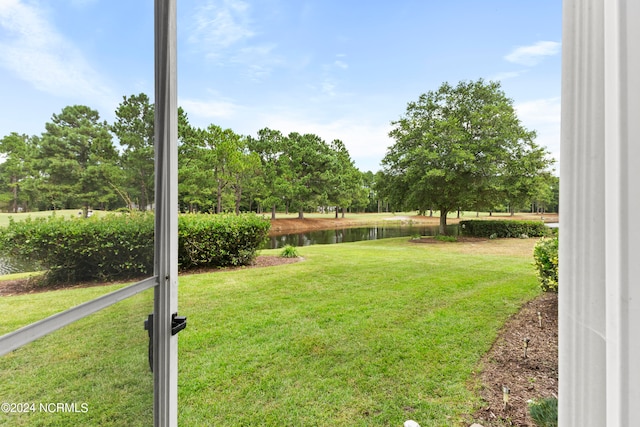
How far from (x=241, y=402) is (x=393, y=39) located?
605 centimetres

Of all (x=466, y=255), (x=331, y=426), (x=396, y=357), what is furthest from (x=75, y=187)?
(x=466, y=255)

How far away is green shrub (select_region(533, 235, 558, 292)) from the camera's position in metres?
2.40

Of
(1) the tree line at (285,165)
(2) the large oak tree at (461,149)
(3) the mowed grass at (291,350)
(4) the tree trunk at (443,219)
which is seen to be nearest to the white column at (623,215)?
(1) the tree line at (285,165)

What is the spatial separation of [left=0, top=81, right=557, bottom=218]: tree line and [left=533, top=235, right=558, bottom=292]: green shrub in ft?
2.30

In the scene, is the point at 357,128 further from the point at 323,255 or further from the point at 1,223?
the point at 1,223

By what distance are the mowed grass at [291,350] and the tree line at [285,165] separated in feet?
0.64

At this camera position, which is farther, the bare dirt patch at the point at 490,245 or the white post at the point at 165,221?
the bare dirt patch at the point at 490,245

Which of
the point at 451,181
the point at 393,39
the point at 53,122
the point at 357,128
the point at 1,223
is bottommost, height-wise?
the point at 1,223

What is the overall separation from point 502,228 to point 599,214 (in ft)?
28.7

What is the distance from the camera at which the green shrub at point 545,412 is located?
1.34 meters

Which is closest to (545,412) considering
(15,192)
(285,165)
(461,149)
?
(15,192)

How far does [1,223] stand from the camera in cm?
36

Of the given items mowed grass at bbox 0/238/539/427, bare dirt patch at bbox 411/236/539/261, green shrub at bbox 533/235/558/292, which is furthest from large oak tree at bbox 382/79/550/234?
green shrub at bbox 533/235/558/292

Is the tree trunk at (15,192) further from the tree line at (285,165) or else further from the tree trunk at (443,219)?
the tree trunk at (443,219)
